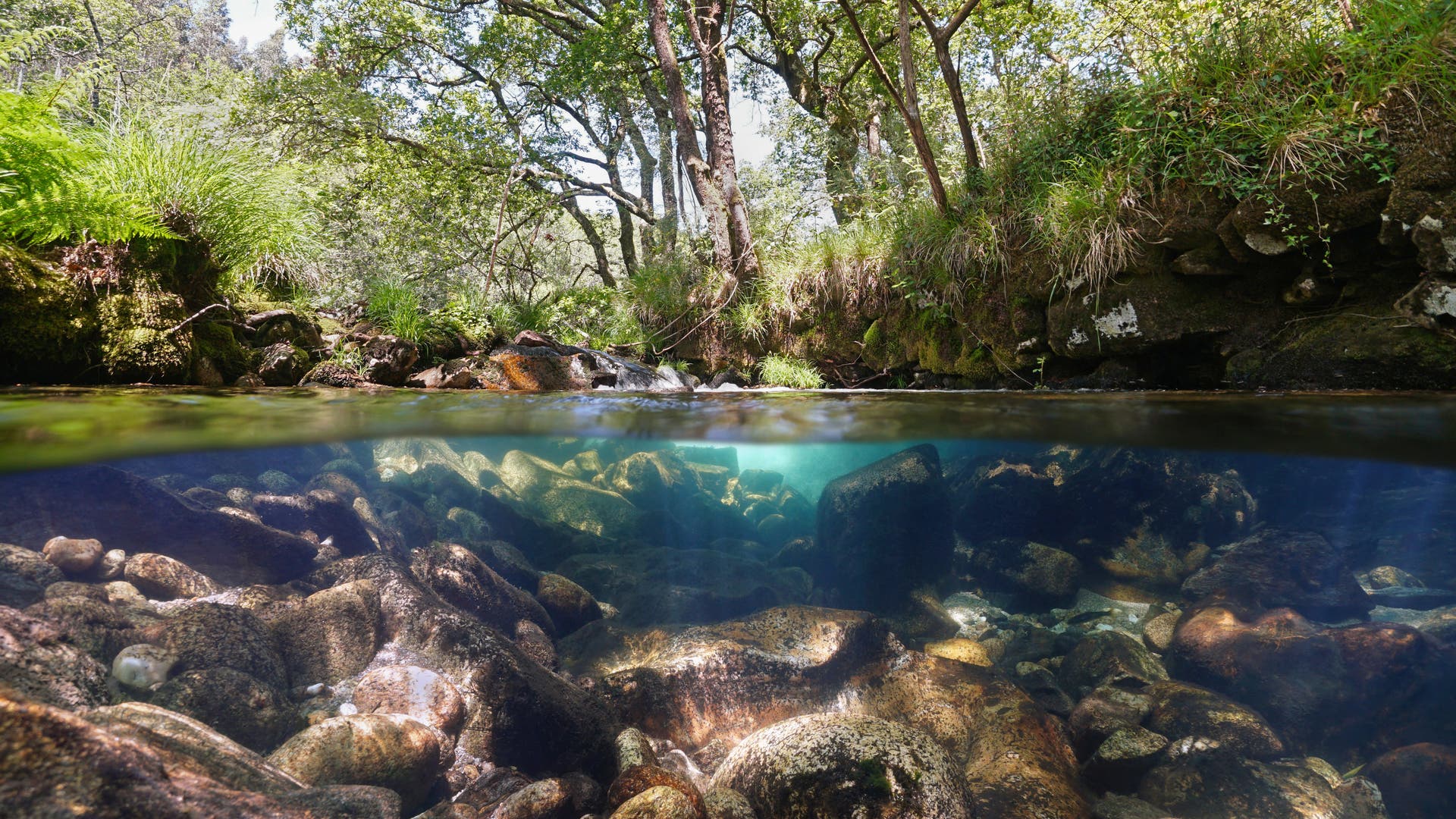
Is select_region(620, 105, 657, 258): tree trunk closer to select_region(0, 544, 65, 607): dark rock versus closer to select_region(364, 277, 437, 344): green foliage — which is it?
select_region(364, 277, 437, 344): green foliage

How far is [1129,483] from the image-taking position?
265 inches

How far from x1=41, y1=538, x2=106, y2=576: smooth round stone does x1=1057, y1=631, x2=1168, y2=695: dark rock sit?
712 cm

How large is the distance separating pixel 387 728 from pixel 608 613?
2.51 m

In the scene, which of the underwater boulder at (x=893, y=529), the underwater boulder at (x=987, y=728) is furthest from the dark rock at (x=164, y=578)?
the underwater boulder at (x=893, y=529)

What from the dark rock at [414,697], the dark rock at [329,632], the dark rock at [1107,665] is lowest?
the dark rock at [1107,665]

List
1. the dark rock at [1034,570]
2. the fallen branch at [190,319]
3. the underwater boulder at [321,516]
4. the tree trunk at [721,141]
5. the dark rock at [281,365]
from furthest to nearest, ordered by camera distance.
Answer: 1. the tree trunk at [721,141]
2. the dark rock at [1034,570]
3. the dark rock at [281,365]
4. the underwater boulder at [321,516]
5. the fallen branch at [190,319]

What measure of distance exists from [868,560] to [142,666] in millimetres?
6106

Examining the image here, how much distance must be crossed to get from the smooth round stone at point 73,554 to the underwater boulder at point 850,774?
4263 millimetres

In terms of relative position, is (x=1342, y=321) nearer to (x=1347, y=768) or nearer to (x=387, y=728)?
(x=1347, y=768)

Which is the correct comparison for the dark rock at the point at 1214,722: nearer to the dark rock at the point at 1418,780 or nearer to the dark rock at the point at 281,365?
the dark rock at the point at 1418,780

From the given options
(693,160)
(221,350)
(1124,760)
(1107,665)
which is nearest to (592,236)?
(693,160)

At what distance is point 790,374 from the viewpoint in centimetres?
902

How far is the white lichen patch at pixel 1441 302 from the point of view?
12.8 ft

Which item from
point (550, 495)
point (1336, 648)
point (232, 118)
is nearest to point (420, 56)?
point (232, 118)
